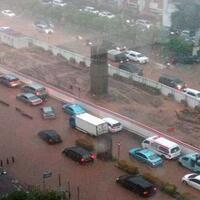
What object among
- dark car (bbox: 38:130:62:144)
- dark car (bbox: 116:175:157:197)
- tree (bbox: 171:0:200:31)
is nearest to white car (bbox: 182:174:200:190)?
dark car (bbox: 116:175:157:197)

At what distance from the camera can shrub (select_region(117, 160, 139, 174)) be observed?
20.4 feet

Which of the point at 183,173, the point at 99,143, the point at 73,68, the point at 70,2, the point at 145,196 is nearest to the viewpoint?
the point at 145,196

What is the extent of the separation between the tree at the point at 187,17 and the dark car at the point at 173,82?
3.81 m

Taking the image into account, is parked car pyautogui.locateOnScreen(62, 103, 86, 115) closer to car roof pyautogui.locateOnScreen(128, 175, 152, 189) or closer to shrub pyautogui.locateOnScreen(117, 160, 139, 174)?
shrub pyautogui.locateOnScreen(117, 160, 139, 174)

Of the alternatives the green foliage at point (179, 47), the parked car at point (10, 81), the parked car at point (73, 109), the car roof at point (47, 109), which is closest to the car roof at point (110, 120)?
the parked car at point (73, 109)

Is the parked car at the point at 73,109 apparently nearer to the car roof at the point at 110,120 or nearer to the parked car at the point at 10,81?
the car roof at the point at 110,120

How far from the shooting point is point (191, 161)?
638 centimetres

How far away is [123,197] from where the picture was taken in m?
5.79

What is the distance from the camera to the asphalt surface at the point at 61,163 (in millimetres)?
5961

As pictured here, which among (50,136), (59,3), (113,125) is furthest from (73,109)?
(59,3)

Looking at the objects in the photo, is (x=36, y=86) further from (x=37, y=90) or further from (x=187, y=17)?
(x=187, y=17)

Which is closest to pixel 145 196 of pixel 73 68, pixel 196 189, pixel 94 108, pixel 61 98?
pixel 196 189

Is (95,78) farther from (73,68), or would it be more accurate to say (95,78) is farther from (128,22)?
(128,22)

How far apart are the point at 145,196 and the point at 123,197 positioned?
24 cm
